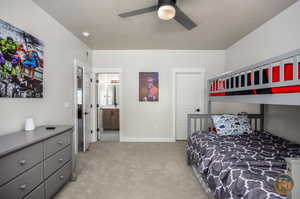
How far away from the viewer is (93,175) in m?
2.22

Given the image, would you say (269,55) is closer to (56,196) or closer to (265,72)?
(265,72)

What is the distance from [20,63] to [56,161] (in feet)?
3.96

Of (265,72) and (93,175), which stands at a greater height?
(265,72)

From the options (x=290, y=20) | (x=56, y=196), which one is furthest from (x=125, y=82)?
(x=290, y=20)

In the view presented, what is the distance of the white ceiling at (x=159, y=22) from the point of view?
6.47 feet

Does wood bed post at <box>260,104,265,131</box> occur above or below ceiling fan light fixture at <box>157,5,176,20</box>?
below

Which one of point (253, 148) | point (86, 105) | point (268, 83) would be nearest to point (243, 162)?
point (253, 148)

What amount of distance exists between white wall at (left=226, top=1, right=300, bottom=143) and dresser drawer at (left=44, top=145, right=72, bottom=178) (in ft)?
10.4

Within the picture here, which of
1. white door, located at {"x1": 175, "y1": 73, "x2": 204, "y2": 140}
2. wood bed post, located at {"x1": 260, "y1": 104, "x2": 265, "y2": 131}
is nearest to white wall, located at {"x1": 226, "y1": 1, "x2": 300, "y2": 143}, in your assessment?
wood bed post, located at {"x1": 260, "y1": 104, "x2": 265, "y2": 131}

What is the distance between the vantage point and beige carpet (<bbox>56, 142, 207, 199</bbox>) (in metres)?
1.80

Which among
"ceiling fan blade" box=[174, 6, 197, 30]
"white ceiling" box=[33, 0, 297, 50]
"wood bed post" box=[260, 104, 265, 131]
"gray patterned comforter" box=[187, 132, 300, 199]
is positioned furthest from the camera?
"wood bed post" box=[260, 104, 265, 131]

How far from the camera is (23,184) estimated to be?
4.04ft

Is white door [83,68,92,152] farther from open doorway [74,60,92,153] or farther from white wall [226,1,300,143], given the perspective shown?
white wall [226,1,300,143]

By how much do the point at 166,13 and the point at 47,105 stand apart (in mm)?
2101
